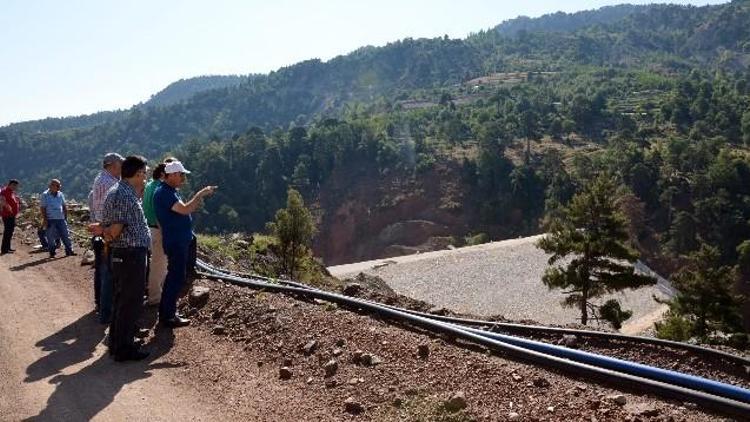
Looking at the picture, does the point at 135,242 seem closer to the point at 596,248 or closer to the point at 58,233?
the point at 58,233

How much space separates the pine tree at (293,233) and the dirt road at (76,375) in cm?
956

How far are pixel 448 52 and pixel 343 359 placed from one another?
7663 inches

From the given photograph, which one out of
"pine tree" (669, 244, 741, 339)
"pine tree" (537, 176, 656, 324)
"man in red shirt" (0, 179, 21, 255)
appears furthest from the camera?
"pine tree" (669, 244, 741, 339)

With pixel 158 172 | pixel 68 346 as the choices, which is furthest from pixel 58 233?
pixel 68 346

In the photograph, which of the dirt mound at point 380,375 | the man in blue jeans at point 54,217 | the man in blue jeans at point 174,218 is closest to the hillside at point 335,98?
the man in blue jeans at point 54,217

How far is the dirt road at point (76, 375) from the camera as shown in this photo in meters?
4.31

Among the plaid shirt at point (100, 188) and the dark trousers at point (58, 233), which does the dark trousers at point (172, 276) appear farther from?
the dark trousers at point (58, 233)

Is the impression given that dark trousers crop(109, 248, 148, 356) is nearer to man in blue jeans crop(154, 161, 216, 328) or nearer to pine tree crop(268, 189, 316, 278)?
man in blue jeans crop(154, 161, 216, 328)

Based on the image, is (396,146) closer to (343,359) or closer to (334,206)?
(334,206)

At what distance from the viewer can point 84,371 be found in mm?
5074

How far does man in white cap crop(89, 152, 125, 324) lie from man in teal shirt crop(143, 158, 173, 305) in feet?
1.24

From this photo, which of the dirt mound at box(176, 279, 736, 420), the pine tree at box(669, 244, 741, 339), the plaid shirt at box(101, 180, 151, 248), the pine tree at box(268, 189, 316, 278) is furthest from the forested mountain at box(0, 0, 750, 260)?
the plaid shirt at box(101, 180, 151, 248)

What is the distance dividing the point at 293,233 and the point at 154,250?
1127 cm

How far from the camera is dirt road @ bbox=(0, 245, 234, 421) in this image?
14.1ft
